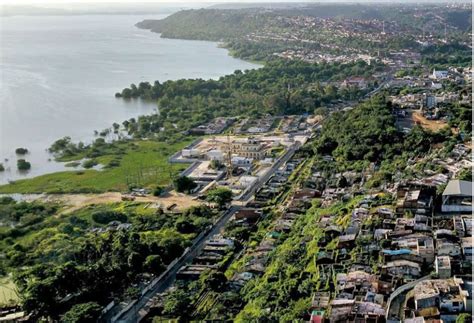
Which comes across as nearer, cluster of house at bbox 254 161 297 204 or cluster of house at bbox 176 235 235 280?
cluster of house at bbox 176 235 235 280

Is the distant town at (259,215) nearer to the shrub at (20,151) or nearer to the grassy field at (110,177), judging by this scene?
the grassy field at (110,177)

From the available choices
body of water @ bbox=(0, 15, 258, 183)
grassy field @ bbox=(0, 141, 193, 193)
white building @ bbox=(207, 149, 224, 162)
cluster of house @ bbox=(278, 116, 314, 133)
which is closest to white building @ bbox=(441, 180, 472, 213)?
grassy field @ bbox=(0, 141, 193, 193)

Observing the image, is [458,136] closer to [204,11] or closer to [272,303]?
[272,303]

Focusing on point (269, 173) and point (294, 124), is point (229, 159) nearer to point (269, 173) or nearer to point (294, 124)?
point (269, 173)

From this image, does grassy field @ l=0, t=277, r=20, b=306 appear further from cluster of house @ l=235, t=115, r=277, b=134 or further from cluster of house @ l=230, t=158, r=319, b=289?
cluster of house @ l=235, t=115, r=277, b=134

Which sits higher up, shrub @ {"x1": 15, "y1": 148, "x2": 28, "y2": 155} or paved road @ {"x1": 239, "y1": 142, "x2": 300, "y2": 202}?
paved road @ {"x1": 239, "y1": 142, "x2": 300, "y2": 202}

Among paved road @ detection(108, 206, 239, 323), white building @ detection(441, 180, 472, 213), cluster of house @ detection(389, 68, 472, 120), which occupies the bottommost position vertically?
paved road @ detection(108, 206, 239, 323)

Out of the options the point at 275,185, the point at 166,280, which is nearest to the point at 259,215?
the point at 275,185
